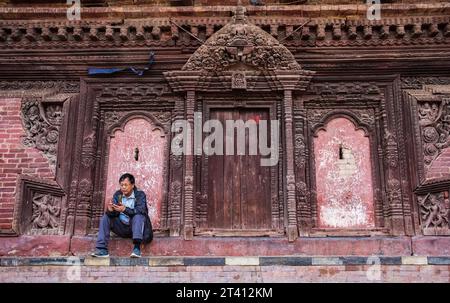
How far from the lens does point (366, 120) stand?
937cm

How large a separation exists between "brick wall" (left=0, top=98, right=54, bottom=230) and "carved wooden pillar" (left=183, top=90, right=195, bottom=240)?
207 centimetres

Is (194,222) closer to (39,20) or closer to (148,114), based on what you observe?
(148,114)

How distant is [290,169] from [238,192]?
85 centimetres

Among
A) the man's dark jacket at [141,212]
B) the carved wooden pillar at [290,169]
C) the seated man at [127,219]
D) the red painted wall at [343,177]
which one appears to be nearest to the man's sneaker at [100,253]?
the seated man at [127,219]

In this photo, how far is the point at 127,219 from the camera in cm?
855

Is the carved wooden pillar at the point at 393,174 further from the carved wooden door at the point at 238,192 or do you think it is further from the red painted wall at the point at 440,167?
the carved wooden door at the point at 238,192

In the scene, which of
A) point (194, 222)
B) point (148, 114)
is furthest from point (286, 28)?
point (194, 222)

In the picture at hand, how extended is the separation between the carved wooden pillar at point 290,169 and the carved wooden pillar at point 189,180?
1404 millimetres

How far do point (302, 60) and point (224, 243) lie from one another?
312cm

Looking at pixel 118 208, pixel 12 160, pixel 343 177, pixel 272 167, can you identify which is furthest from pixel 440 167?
pixel 12 160

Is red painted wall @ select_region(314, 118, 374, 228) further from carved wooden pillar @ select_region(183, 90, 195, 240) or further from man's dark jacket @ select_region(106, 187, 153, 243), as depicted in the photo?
man's dark jacket @ select_region(106, 187, 153, 243)

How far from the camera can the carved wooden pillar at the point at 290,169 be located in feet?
28.4

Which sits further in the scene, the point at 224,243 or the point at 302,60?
the point at 302,60

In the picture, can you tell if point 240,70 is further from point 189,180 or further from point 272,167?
point 189,180
